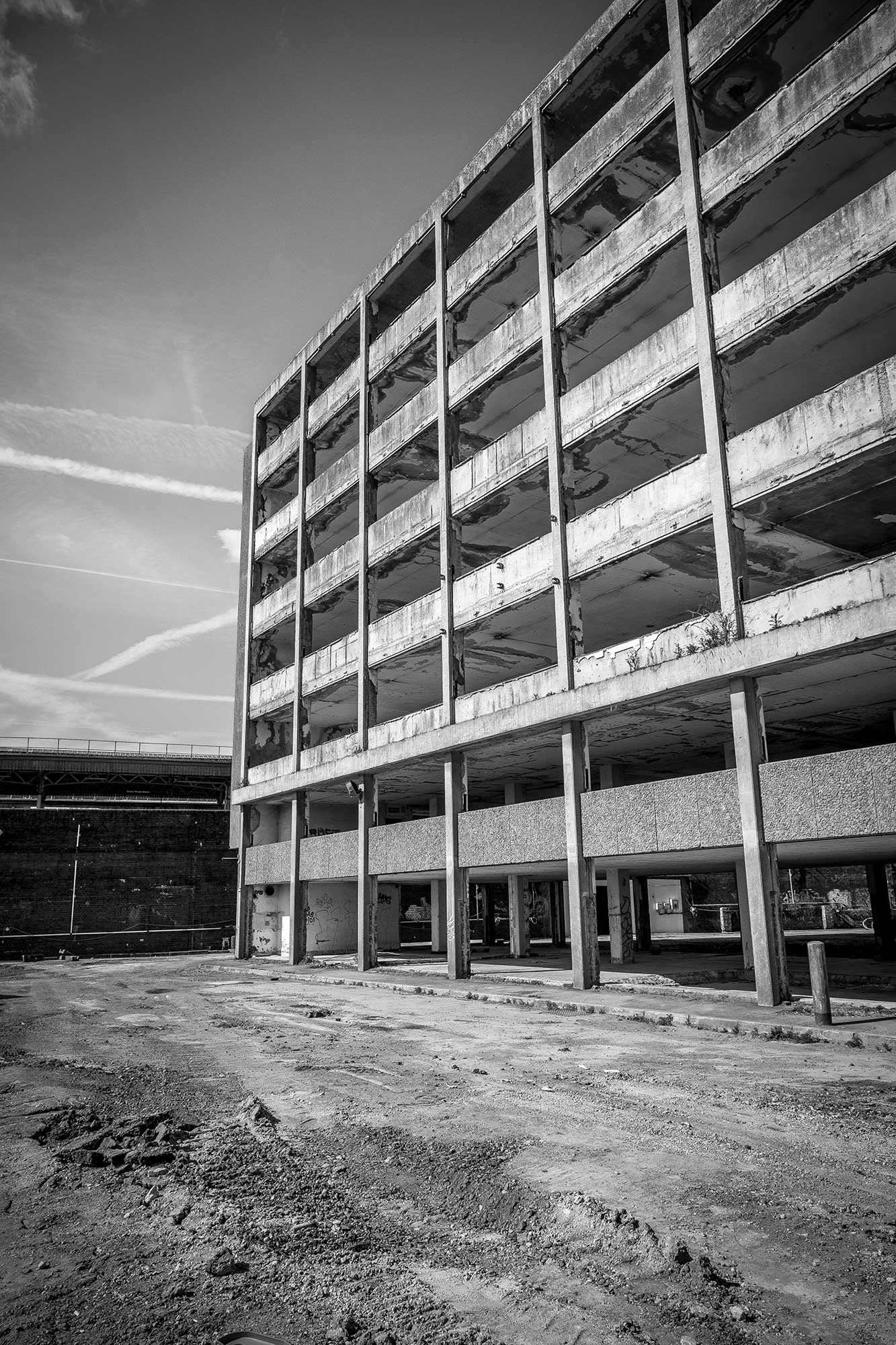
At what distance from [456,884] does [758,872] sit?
28.4 feet

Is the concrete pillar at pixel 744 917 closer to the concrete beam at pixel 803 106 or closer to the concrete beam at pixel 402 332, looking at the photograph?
the concrete beam at pixel 803 106

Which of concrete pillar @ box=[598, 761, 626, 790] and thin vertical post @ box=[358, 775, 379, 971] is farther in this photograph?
concrete pillar @ box=[598, 761, 626, 790]

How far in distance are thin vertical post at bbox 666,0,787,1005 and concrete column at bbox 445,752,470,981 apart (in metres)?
7.55

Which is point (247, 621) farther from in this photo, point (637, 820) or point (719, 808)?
point (719, 808)

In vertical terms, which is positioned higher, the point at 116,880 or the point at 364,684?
the point at 364,684

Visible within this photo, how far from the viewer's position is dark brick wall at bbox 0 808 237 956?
122 feet

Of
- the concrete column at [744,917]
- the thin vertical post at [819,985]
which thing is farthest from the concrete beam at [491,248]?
the thin vertical post at [819,985]

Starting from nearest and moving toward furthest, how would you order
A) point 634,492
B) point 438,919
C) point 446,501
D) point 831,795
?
point 831,795, point 634,492, point 446,501, point 438,919

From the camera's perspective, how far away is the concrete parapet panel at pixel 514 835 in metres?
18.0

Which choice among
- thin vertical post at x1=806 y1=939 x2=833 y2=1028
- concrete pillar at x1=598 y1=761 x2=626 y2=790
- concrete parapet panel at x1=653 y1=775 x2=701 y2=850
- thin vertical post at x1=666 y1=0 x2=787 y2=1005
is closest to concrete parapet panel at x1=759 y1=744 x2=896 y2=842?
thin vertical post at x1=666 y1=0 x2=787 y2=1005

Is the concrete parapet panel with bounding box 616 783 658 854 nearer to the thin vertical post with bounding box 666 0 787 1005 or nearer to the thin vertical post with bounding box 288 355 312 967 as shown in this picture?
the thin vertical post with bounding box 666 0 787 1005

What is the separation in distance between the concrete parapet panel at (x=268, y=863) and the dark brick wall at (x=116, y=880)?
9879mm

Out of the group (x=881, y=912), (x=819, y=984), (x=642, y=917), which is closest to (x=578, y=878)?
(x=819, y=984)

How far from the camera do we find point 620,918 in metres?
24.5
